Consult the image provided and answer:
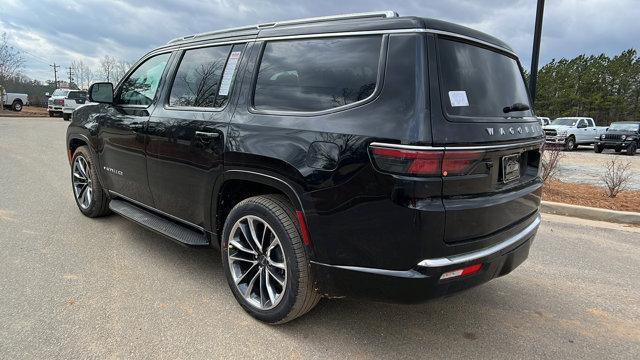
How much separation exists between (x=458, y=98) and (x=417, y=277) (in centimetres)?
100

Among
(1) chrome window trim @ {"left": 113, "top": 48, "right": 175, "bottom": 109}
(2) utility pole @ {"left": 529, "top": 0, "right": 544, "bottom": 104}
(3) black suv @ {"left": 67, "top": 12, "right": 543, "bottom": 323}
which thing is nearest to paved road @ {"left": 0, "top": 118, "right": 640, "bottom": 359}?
(3) black suv @ {"left": 67, "top": 12, "right": 543, "bottom": 323}

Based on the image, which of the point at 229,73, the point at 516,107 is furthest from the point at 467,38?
the point at 229,73

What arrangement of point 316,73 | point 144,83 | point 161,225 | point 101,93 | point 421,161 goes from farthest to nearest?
point 101,93 < point 144,83 < point 161,225 < point 316,73 < point 421,161

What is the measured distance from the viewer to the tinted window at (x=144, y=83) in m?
4.14

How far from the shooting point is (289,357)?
8.90 feet

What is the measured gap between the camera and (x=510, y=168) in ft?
9.11

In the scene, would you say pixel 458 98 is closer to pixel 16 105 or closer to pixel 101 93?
pixel 101 93

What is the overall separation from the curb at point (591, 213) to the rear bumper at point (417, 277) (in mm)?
4635

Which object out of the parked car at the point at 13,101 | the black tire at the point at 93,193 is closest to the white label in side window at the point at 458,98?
the black tire at the point at 93,193

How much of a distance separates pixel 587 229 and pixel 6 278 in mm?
6451

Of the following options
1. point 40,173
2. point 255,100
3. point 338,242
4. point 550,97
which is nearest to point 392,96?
point 338,242

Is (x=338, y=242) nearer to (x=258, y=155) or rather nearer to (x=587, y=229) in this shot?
(x=258, y=155)

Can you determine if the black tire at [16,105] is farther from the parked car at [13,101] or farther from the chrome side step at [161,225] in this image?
the chrome side step at [161,225]

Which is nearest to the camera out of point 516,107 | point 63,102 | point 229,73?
point 516,107
